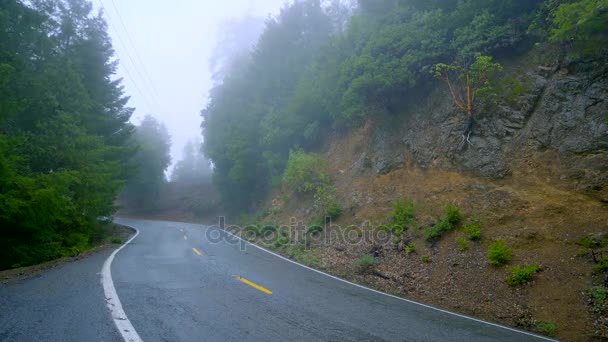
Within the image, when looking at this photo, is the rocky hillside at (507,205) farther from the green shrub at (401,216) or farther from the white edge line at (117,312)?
the white edge line at (117,312)

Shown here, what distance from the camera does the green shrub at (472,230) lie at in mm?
10320

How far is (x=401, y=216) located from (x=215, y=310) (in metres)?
A: 9.08

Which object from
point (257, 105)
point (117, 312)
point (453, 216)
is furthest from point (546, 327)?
point (257, 105)

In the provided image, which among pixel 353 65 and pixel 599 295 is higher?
pixel 353 65

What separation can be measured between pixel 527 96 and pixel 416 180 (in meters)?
5.15

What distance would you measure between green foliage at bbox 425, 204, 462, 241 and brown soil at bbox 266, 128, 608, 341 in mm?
260

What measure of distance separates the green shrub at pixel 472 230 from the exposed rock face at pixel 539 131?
2281mm

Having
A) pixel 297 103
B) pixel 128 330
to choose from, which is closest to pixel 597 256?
pixel 128 330

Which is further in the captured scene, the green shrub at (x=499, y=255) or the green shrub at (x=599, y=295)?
the green shrub at (x=499, y=255)

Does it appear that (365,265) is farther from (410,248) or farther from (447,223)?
(447,223)

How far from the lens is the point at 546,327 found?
6.78m

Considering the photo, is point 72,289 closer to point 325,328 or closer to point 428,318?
point 325,328

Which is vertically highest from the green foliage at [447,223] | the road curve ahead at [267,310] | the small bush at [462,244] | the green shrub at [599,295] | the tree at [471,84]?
the tree at [471,84]

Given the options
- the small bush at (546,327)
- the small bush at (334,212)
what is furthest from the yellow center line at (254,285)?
the small bush at (334,212)
